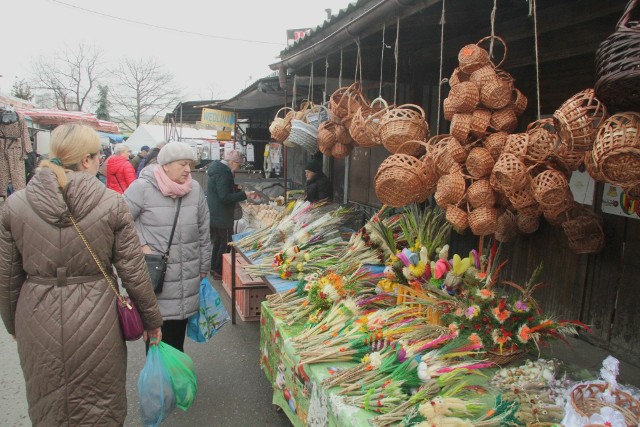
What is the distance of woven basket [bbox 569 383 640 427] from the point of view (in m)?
1.50

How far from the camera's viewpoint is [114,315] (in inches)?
88.3

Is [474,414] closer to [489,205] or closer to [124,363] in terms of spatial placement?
[489,205]

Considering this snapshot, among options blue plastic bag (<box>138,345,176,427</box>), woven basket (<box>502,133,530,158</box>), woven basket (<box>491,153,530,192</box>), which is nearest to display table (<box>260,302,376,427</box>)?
blue plastic bag (<box>138,345,176,427</box>)

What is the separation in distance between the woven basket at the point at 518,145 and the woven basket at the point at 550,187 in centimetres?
13

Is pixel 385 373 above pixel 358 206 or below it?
below

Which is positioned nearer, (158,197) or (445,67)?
(158,197)

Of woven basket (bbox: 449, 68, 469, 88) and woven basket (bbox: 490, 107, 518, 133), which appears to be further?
woven basket (bbox: 449, 68, 469, 88)

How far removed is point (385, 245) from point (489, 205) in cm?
130

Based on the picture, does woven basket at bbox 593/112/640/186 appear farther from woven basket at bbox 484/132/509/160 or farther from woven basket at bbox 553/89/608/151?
woven basket at bbox 484/132/509/160

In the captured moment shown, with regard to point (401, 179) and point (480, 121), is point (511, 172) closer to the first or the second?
point (480, 121)

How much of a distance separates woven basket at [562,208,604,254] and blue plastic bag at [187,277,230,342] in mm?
2329

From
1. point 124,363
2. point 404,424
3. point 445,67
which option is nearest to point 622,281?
point 404,424

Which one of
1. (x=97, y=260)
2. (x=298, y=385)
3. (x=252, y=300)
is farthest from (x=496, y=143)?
(x=252, y=300)

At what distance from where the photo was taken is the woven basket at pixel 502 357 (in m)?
2.10
